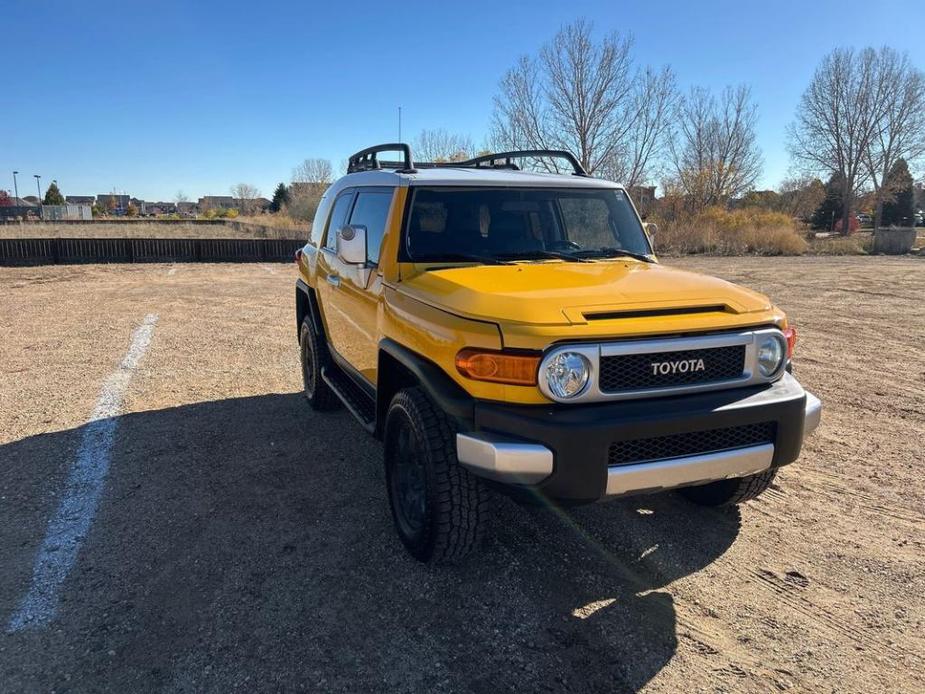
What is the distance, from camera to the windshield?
3.83m

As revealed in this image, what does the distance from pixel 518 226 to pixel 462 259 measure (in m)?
0.51

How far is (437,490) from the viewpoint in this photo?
9.67 feet

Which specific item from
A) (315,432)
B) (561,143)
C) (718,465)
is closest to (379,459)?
(315,432)

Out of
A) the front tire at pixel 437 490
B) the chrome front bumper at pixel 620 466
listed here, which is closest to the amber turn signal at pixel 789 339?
the chrome front bumper at pixel 620 466

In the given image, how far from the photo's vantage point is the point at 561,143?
33.8m

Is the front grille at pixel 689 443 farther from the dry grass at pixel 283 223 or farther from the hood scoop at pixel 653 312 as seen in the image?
the dry grass at pixel 283 223

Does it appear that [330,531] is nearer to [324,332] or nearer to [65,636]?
[65,636]

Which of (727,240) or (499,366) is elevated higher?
(727,240)

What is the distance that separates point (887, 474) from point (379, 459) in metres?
3.65

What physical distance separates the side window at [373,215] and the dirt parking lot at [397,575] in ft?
5.24

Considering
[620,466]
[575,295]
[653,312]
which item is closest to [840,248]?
[653,312]

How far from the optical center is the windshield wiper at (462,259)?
3.74 m

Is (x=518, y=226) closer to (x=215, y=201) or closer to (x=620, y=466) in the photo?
(x=620, y=466)

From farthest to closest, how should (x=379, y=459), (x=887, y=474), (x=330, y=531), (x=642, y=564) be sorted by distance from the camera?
(x=379, y=459) < (x=887, y=474) < (x=330, y=531) < (x=642, y=564)
